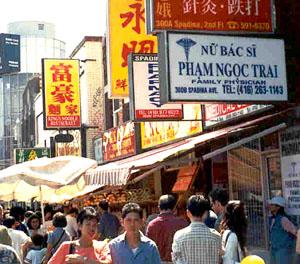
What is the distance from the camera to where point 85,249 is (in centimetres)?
562

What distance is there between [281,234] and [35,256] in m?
3.30

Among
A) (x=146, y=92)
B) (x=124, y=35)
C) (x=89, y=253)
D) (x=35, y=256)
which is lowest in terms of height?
(x=35, y=256)

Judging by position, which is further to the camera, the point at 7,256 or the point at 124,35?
the point at 124,35

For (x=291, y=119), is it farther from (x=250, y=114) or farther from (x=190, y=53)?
(x=190, y=53)

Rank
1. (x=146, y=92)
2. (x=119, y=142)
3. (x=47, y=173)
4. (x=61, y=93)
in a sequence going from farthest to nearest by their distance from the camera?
(x=61, y=93), (x=119, y=142), (x=146, y=92), (x=47, y=173)

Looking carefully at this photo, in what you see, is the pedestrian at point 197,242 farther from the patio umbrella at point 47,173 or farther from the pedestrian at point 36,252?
the patio umbrella at point 47,173

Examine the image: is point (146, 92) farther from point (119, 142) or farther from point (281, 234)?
point (119, 142)

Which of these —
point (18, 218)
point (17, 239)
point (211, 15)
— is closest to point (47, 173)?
point (18, 218)

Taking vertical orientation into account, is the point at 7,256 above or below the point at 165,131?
below

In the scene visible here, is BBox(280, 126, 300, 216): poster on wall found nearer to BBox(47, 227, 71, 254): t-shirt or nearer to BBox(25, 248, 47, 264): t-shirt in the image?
BBox(47, 227, 71, 254): t-shirt

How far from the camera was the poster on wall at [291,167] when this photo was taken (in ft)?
33.9

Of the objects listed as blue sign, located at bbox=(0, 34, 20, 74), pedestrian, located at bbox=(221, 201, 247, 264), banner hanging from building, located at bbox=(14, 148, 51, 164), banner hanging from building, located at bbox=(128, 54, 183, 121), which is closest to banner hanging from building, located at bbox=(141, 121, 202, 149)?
banner hanging from building, located at bbox=(128, 54, 183, 121)

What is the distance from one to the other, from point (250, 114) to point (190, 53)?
Result: 2.36 metres

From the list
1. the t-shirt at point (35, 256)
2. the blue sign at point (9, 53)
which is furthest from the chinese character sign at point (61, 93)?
the blue sign at point (9, 53)
